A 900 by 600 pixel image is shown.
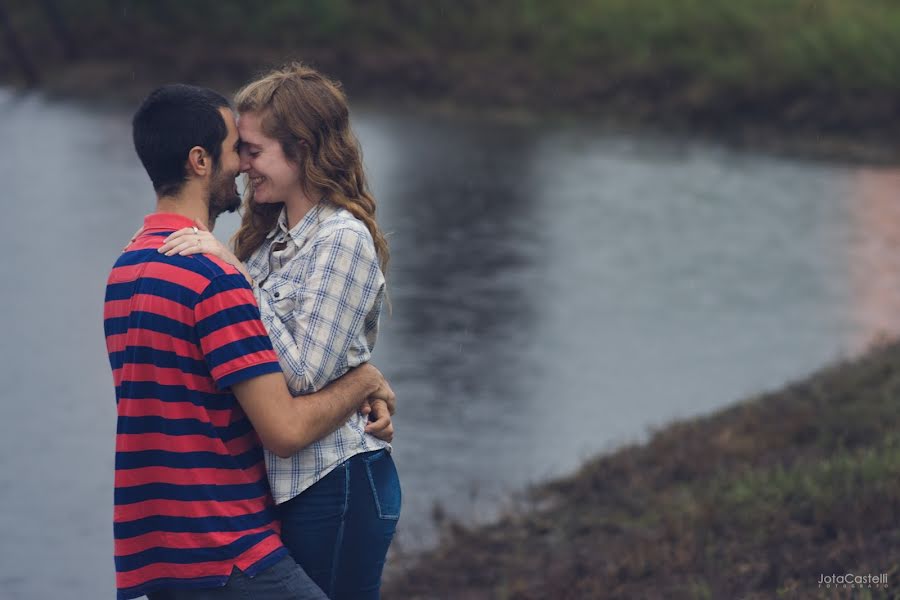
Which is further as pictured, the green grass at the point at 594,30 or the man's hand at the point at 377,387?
the green grass at the point at 594,30

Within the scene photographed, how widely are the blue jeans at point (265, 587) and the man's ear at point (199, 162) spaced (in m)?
0.84

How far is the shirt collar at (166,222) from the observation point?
2.91 meters

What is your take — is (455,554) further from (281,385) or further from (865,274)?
(865,274)

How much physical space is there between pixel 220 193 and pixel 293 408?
1.71ft

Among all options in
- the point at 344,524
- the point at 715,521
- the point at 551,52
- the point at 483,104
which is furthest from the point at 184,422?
the point at 551,52

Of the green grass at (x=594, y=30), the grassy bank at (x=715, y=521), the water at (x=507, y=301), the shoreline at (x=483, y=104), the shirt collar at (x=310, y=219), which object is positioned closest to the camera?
the shirt collar at (x=310, y=219)

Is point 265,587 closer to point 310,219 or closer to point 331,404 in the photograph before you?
point 331,404

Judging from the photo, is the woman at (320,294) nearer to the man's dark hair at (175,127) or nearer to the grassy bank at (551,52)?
the man's dark hair at (175,127)

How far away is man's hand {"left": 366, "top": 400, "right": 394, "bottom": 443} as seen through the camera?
3078 millimetres

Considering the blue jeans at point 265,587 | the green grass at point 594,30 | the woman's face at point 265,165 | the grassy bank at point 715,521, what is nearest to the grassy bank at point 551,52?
the green grass at point 594,30

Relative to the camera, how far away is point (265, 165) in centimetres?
310

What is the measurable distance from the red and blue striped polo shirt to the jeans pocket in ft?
0.85

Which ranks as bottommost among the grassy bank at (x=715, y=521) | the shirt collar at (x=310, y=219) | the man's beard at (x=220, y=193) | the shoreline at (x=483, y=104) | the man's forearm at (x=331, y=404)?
the grassy bank at (x=715, y=521)

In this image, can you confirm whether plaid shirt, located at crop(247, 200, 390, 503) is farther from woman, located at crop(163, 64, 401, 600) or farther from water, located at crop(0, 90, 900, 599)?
water, located at crop(0, 90, 900, 599)
